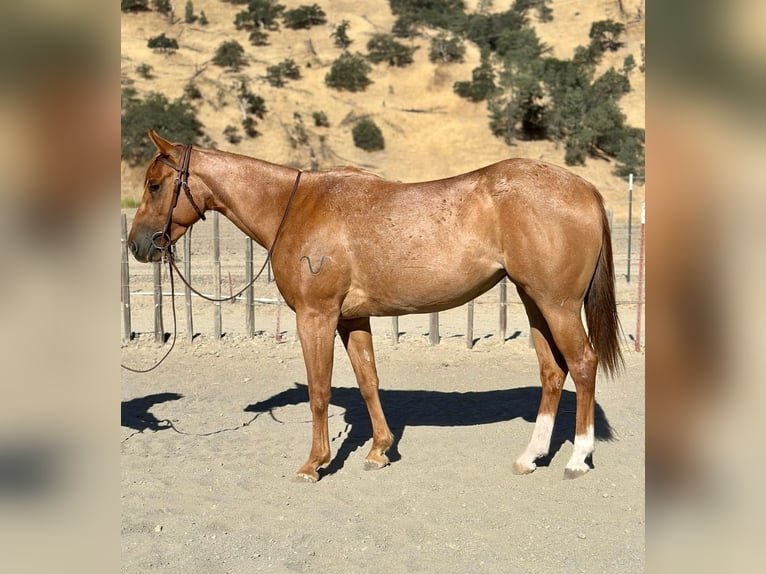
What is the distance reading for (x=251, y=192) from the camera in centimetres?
489

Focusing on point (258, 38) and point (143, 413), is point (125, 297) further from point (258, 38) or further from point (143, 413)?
point (258, 38)

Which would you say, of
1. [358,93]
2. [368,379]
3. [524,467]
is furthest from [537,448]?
[358,93]

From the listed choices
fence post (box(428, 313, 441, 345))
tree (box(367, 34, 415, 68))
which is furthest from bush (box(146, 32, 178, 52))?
fence post (box(428, 313, 441, 345))

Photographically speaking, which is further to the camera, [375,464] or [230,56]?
[230,56]

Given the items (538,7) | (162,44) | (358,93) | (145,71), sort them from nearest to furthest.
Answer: (145,71)
(358,93)
(162,44)
(538,7)

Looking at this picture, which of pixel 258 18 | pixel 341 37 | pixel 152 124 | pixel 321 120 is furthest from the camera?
pixel 258 18

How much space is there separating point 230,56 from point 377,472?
3146 cm

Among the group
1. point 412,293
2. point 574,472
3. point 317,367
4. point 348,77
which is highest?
point 348,77
